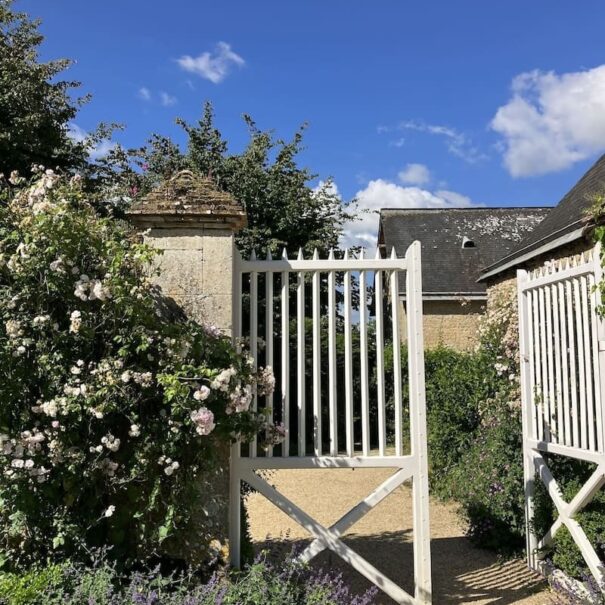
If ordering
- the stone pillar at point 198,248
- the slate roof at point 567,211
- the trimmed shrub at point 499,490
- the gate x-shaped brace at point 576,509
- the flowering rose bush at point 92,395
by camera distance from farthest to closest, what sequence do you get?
1. the slate roof at point 567,211
2. the trimmed shrub at point 499,490
3. the gate x-shaped brace at point 576,509
4. the stone pillar at point 198,248
5. the flowering rose bush at point 92,395

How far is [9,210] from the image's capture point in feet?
10.2

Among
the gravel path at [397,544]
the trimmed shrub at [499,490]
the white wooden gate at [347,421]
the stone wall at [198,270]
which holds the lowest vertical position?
the gravel path at [397,544]

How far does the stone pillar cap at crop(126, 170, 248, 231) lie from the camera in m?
3.40

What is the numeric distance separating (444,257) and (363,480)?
1056 centimetres

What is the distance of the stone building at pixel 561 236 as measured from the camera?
25.5 ft

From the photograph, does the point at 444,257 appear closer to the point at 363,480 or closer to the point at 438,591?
the point at 363,480

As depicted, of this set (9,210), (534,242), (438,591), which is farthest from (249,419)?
(534,242)

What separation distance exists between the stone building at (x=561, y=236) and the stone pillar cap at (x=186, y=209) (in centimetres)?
547

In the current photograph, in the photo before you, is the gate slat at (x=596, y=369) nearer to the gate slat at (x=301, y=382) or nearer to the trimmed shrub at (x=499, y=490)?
the trimmed shrub at (x=499, y=490)

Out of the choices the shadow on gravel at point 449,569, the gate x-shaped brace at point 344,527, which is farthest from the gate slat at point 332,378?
the shadow on gravel at point 449,569

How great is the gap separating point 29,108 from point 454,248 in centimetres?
1330

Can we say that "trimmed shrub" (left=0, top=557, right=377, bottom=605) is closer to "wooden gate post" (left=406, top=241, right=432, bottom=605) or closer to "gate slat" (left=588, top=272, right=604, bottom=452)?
"wooden gate post" (left=406, top=241, right=432, bottom=605)

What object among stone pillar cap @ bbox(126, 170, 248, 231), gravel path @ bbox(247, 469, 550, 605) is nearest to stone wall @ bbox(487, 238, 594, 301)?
gravel path @ bbox(247, 469, 550, 605)

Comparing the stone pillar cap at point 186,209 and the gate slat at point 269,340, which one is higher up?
the stone pillar cap at point 186,209
